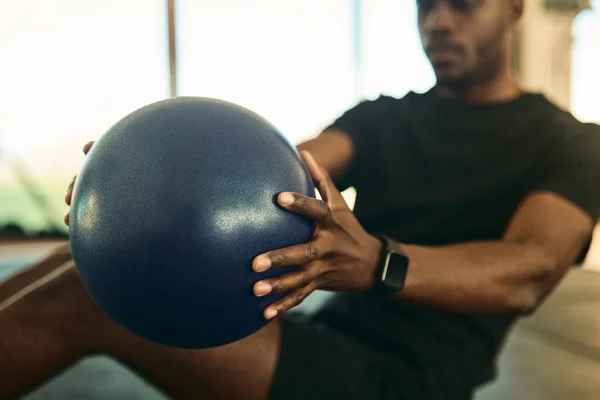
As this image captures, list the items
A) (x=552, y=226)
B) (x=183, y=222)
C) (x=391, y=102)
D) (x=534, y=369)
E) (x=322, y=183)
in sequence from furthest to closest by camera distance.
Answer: (x=534, y=369), (x=391, y=102), (x=552, y=226), (x=322, y=183), (x=183, y=222)

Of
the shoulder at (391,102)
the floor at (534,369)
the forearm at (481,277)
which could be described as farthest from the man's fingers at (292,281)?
the floor at (534,369)

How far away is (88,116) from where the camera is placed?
4.12 meters

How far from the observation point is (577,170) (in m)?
1.11

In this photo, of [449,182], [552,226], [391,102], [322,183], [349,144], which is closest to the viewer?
[322,183]

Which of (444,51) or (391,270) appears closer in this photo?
(391,270)

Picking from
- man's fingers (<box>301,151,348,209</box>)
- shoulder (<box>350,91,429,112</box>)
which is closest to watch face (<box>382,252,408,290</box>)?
man's fingers (<box>301,151,348,209</box>)

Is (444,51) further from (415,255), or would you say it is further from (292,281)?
(292,281)

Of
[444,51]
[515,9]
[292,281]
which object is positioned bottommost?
[292,281]

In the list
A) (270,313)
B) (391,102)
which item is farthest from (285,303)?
(391,102)

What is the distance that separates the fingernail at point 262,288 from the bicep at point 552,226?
1.95 feet

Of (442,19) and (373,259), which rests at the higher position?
(442,19)

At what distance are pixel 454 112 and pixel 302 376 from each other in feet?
2.57

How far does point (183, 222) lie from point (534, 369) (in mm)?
1579

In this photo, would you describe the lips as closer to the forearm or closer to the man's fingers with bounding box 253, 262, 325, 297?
the forearm
